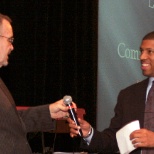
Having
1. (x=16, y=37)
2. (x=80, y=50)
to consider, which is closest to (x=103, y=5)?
(x=80, y=50)

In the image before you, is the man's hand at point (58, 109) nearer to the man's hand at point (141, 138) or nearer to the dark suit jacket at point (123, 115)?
the dark suit jacket at point (123, 115)

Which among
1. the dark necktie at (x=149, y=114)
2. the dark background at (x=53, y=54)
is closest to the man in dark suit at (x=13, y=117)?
the dark necktie at (x=149, y=114)

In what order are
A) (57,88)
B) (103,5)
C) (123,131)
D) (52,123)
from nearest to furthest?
1. (123,131)
2. (52,123)
3. (103,5)
4. (57,88)

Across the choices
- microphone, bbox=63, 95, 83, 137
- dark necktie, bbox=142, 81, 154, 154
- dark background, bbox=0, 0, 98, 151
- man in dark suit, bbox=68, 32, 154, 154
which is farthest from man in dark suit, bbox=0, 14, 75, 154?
dark background, bbox=0, 0, 98, 151

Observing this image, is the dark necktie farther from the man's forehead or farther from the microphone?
the man's forehead

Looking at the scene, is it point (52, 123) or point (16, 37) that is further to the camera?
point (16, 37)

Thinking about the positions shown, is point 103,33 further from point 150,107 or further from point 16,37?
point 150,107

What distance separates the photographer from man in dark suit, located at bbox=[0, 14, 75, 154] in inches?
99.6

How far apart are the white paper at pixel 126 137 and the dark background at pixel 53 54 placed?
9.81 feet

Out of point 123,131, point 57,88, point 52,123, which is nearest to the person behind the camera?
point 123,131

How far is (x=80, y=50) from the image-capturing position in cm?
595

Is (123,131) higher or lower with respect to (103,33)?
lower

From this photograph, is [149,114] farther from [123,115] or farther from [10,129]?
[10,129]

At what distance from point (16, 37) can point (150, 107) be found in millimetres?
2974
